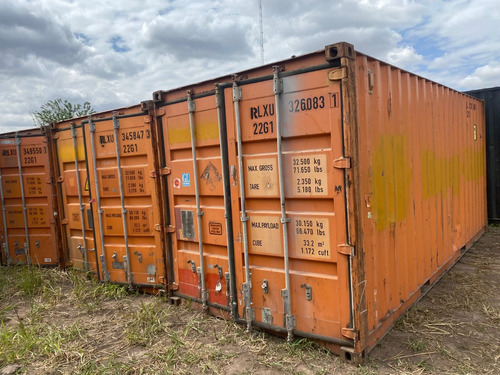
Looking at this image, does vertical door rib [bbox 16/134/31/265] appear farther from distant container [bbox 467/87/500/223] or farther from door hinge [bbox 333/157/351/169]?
distant container [bbox 467/87/500/223]

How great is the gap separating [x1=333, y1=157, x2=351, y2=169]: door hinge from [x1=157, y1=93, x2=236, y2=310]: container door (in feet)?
4.83

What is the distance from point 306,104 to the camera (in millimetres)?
3822

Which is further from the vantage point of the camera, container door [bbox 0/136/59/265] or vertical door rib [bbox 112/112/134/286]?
container door [bbox 0/136/59/265]

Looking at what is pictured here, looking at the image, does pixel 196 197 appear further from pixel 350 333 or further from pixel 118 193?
pixel 350 333

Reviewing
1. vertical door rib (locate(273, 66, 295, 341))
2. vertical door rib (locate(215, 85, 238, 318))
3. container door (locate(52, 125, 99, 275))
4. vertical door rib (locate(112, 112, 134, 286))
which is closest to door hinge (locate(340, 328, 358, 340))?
vertical door rib (locate(273, 66, 295, 341))

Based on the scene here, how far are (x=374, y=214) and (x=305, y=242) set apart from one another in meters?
0.78

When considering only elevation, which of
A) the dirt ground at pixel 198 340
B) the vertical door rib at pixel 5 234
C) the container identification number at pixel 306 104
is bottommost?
the dirt ground at pixel 198 340

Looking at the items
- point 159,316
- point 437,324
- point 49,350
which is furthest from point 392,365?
point 49,350

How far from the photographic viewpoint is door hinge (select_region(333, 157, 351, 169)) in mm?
3603

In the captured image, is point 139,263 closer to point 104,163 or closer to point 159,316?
point 159,316

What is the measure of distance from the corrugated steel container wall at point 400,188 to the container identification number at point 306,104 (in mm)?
267

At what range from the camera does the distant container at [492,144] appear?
31.4 feet

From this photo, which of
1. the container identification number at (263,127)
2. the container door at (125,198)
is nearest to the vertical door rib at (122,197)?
the container door at (125,198)

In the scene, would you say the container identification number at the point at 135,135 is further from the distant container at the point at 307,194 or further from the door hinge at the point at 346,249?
the door hinge at the point at 346,249
